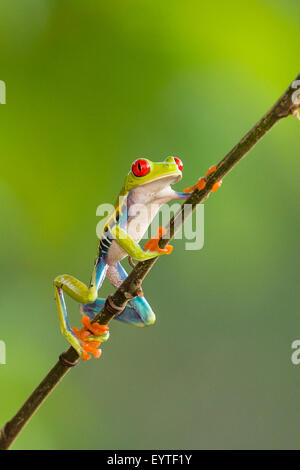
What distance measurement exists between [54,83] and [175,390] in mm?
2329

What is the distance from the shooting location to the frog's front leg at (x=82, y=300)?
1.62 meters

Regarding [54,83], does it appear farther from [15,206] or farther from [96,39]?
[15,206]

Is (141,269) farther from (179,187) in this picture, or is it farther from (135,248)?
(179,187)

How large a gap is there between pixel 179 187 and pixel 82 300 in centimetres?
217

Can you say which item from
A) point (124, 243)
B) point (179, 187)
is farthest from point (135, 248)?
point (179, 187)

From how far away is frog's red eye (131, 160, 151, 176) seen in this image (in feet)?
5.22

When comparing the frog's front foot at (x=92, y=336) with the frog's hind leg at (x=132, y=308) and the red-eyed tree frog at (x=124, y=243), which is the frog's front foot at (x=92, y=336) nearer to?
the red-eyed tree frog at (x=124, y=243)

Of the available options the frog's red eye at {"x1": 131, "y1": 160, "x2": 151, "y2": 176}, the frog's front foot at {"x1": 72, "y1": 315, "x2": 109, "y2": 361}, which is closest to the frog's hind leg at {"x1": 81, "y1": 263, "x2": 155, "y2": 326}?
the frog's front foot at {"x1": 72, "y1": 315, "x2": 109, "y2": 361}

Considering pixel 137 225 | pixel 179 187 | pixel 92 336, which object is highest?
pixel 179 187

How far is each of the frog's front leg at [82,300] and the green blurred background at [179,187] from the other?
1.64 metres

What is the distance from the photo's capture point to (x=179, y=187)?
380 cm

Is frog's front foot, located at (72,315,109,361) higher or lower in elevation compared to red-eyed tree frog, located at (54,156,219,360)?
lower

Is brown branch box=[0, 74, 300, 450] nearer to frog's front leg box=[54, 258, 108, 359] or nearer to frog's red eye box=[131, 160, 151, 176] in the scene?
frog's front leg box=[54, 258, 108, 359]

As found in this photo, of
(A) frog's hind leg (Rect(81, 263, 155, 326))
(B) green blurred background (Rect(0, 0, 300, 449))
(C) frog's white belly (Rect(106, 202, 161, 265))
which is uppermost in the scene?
(B) green blurred background (Rect(0, 0, 300, 449))
